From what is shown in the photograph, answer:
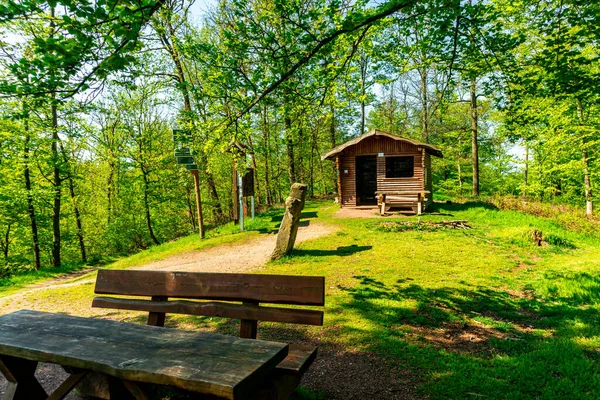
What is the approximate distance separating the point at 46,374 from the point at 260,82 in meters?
4.75

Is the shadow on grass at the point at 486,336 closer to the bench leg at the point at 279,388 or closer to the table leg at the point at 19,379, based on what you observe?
the bench leg at the point at 279,388

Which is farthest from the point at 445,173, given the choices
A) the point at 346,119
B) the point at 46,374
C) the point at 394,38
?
the point at 46,374

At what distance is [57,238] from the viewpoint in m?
14.5

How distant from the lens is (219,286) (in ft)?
10.1

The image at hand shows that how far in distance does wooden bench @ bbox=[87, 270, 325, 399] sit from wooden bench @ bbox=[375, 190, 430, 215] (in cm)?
1248

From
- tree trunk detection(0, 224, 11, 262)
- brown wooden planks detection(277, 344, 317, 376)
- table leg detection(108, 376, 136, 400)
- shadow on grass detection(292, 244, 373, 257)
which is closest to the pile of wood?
shadow on grass detection(292, 244, 373, 257)

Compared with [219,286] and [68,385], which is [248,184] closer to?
[219,286]

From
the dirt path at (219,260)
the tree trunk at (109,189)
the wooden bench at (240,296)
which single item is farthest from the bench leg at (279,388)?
the tree trunk at (109,189)

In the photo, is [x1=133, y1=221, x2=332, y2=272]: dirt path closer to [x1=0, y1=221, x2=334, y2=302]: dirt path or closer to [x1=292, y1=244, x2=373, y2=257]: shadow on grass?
[x1=0, y1=221, x2=334, y2=302]: dirt path

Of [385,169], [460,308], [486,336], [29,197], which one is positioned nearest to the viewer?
[486,336]

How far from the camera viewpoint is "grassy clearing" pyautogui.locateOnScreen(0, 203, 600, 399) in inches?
124

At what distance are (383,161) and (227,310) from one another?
568 inches

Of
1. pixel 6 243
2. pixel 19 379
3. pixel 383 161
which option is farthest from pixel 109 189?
pixel 19 379

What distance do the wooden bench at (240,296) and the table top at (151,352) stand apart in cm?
58
